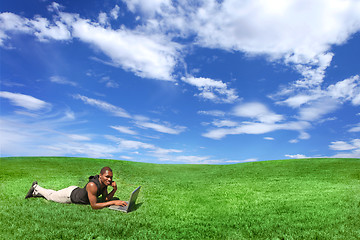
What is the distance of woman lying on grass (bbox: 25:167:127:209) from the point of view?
395 inches

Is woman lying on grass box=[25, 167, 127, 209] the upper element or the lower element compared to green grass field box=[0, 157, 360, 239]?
upper

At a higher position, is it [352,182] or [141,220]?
[352,182]

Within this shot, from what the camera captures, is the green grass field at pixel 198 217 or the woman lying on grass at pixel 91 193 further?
the woman lying on grass at pixel 91 193

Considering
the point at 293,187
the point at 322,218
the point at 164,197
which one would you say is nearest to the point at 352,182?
the point at 293,187

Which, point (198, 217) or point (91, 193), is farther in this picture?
point (91, 193)

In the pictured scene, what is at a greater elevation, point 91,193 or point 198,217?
point 91,193

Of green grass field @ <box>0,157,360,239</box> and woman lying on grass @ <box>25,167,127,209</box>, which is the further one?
woman lying on grass @ <box>25,167,127,209</box>

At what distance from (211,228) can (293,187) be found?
32.8 ft

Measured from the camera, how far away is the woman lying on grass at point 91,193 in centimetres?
1003

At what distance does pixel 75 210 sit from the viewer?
32.2 feet

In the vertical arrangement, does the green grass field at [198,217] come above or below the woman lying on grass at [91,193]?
below

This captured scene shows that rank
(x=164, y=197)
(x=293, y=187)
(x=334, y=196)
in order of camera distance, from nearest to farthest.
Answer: (x=334, y=196) → (x=164, y=197) → (x=293, y=187)

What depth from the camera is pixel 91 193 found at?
1005 cm

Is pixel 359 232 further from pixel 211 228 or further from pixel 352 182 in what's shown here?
pixel 352 182
